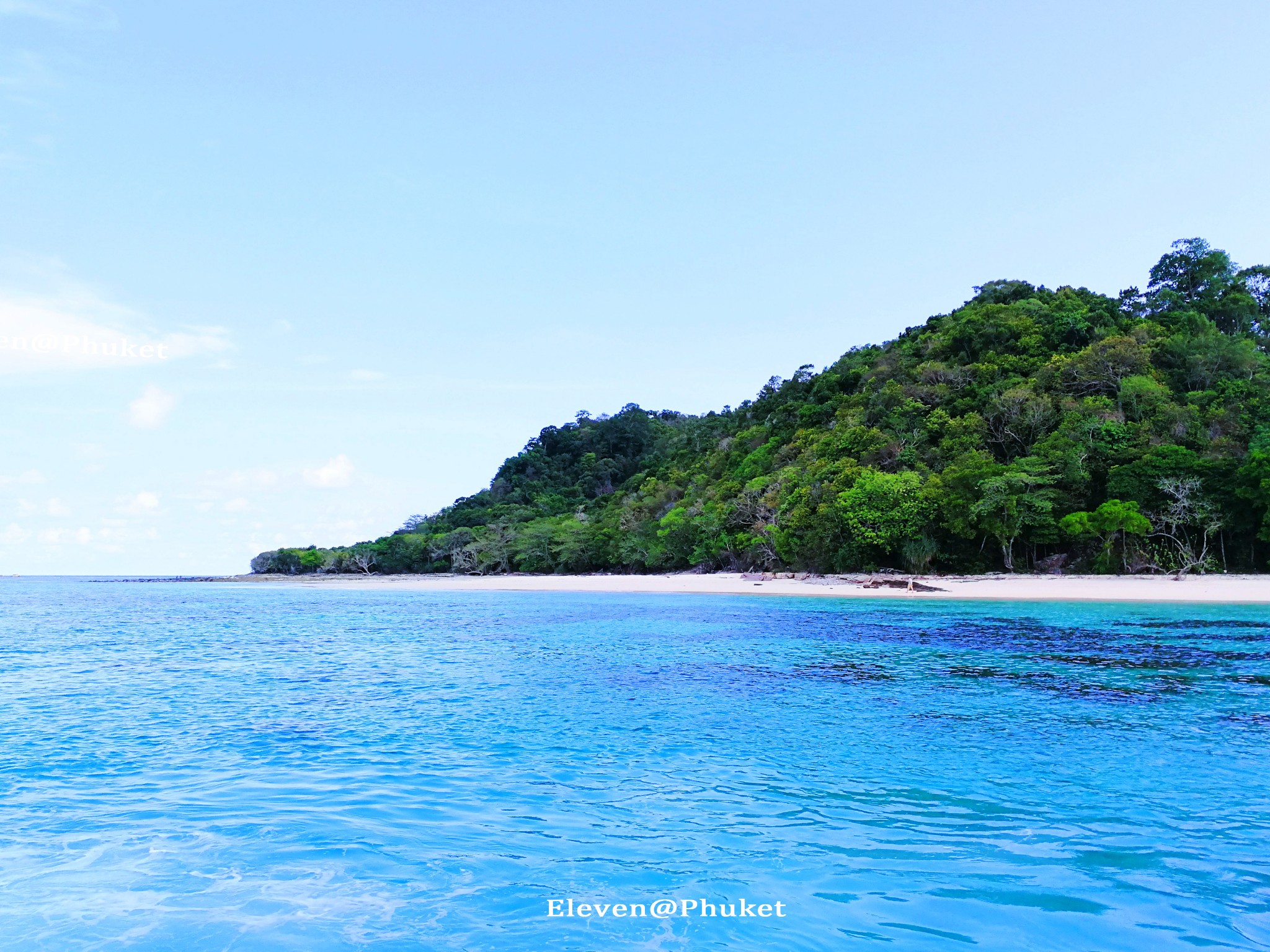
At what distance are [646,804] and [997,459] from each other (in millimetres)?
50886

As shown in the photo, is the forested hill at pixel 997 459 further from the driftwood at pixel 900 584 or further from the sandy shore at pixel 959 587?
the driftwood at pixel 900 584

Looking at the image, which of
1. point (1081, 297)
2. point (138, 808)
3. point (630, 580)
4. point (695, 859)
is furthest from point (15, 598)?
point (1081, 297)

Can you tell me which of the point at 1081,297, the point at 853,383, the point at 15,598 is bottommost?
the point at 15,598

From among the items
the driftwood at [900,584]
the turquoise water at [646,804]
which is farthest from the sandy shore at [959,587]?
the turquoise water at [646,804]

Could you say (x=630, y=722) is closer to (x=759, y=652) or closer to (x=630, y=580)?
(x=759, y=652)

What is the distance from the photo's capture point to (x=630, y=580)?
178ft

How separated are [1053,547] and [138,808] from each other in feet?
151

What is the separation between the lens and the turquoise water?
177 inches

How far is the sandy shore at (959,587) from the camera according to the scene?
30.3 m

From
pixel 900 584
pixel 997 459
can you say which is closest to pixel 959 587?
pixel 900 584

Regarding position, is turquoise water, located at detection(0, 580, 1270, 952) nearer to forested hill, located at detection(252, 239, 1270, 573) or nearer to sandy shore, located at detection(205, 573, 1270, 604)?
sandy shore, located at detection(205, 573, 1270, 604)

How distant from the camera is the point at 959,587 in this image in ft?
121

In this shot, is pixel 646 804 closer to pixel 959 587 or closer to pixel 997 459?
pixel 959 587

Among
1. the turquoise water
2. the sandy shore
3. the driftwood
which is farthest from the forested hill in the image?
the turquoise water
